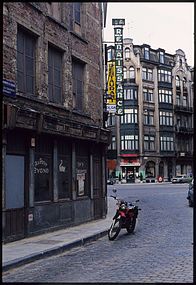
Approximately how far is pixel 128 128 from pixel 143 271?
4942cm

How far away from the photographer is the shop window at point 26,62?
11.6 metres

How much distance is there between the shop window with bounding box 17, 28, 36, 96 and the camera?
11570 mm

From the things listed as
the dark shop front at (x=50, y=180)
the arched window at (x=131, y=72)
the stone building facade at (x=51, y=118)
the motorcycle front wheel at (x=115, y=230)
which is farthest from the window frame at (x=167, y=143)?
the motorcycle front wheel at (x=115, y=230)

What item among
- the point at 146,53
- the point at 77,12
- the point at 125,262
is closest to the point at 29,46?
the point at 77,12

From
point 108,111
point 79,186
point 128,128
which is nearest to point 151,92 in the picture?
point 128,128

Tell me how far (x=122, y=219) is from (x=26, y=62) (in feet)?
17.7

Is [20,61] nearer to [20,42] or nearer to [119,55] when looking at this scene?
[20,42]

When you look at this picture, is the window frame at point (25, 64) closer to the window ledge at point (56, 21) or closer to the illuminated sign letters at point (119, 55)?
the window ledge at point (56, 21)

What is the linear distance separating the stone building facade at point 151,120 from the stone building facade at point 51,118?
3578 cm

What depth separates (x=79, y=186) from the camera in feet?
48.3

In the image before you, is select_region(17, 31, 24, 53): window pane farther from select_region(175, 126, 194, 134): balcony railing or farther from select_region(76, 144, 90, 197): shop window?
select_region(175, 126, 194, 134): balcony railing

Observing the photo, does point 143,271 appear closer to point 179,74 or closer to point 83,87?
point 83,87

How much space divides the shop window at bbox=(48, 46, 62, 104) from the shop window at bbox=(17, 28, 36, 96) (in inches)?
39.7

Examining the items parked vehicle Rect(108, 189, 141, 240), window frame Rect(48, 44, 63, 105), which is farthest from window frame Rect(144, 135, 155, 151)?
parked vehicle Rect(108, 189, 141, 240)
